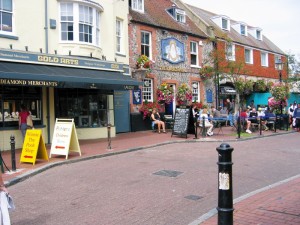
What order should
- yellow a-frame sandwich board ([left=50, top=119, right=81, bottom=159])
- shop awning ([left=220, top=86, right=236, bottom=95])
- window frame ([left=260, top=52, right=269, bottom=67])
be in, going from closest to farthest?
yellow a-frame sandwich board ([left=50, top=119, right=81, bottom=159]) < shop awning ([left=220, top=86, right=236, bottom=95]) < window frame ([left=260, top=52, right=269, bottom=67])

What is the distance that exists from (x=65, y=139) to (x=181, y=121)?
6841 millimetres

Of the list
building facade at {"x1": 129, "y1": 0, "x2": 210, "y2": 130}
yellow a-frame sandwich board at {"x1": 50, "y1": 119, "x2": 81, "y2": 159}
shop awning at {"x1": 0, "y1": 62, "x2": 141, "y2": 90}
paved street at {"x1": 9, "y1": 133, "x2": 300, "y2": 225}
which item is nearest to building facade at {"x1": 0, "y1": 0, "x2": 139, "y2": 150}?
shop awning at {"x1": 0, "y1": 62, "x2": 141, "y2": 90}

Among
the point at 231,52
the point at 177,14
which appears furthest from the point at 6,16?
the point at 231,52

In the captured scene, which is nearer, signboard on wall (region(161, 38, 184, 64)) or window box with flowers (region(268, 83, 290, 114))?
window box with flowers (region(268, 83, 290, 114))

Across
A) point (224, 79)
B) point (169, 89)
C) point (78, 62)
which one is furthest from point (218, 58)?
point (78, 62)

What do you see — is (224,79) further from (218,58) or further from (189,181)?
(189,181)

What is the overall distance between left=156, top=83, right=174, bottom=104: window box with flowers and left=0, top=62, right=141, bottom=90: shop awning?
14.3ft

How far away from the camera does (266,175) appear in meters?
8.43

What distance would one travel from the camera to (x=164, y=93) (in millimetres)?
20625

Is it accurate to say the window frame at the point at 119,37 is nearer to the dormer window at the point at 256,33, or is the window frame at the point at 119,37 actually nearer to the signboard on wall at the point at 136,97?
the signboard on wall at the point at 136,97

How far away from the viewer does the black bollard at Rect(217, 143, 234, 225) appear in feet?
12.9

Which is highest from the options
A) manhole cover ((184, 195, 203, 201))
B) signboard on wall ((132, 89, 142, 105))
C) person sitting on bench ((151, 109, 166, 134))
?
signboard on wall ((132, 89, 142, 105))

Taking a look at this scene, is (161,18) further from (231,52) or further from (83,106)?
(83,106)

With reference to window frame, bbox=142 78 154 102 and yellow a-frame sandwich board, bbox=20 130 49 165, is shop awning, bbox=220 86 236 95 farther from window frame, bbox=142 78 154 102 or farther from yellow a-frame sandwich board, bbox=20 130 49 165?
yellow a-frame sandwich board, bbox=20 130 49 165
